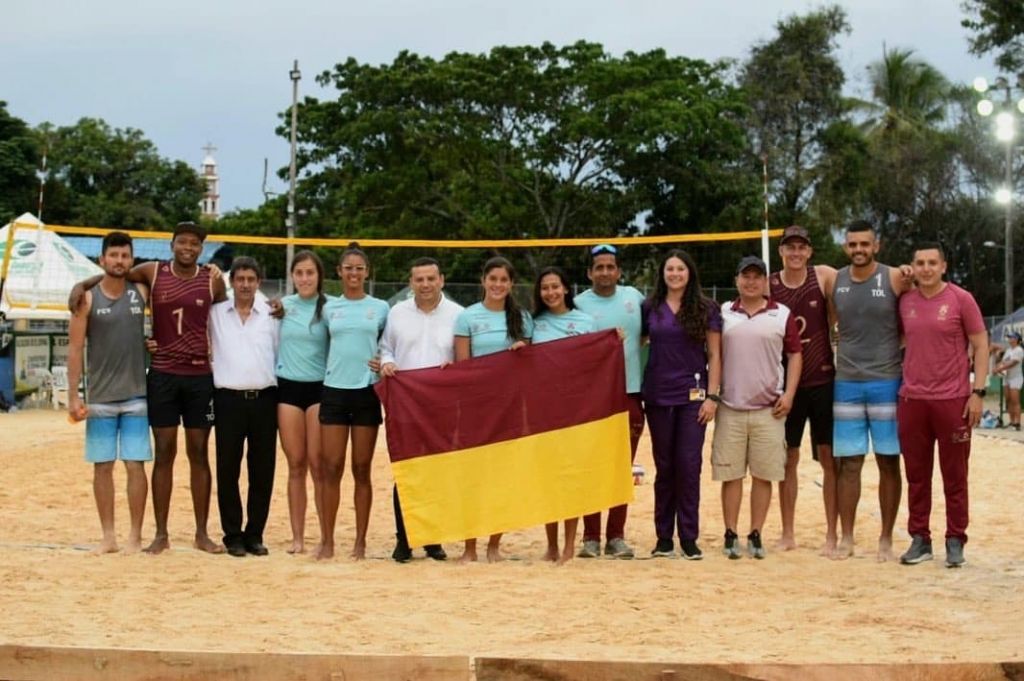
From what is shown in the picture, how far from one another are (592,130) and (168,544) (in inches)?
983

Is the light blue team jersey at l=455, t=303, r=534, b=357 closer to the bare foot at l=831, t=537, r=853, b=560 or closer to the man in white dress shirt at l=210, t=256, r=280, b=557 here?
the man in white dress shirt at l=210, t=256, r=280, b=557

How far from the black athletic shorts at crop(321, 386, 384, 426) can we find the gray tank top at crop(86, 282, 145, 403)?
3.26 ft

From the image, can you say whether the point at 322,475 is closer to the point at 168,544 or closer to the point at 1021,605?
the point at 168,544

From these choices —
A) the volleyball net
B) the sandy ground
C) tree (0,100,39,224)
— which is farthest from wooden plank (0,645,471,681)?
tree (0,100,39,224)

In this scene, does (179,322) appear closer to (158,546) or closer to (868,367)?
(158,546)

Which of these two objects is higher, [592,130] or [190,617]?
[592,130]

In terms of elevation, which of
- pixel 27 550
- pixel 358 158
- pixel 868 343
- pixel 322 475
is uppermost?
pixel 358 158

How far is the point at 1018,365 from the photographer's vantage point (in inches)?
704

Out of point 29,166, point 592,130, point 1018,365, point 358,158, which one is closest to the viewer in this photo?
point 1018,365

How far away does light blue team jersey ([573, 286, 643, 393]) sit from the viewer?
6.79 metres

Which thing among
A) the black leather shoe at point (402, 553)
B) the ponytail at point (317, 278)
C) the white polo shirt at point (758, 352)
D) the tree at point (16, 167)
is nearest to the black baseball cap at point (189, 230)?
the ponytail at point (317, 278)

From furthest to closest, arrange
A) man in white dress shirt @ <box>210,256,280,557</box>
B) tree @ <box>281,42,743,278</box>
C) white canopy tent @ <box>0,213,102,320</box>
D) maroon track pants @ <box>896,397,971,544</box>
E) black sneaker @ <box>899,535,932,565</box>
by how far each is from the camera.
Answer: tree @ <box>281,42,743,278</box> < white canopy tent @ <box>0,213,102,320</box> < man in white dress shirt @ <box>210,256,280,557</box> < black sneaker @ <box>899,535,932,565</box> < maroon track pants @ <box>896,397,971,544</box>

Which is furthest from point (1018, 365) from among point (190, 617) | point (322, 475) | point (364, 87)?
point (364, 87)

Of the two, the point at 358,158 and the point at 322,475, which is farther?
the point at 358,158
